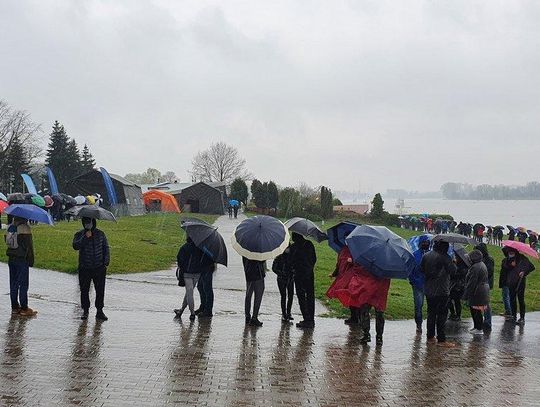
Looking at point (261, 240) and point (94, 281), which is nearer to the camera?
point (261, 240)

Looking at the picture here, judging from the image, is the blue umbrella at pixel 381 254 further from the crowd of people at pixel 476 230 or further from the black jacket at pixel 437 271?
the crowd of people at pixel 476 230

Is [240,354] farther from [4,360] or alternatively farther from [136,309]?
[136,309]

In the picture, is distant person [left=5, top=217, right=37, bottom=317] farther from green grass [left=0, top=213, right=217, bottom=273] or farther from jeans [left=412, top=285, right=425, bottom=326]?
jeans [left=412, top=285, right=425, bottom=326]

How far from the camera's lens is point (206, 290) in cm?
1138

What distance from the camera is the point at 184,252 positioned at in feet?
36.3

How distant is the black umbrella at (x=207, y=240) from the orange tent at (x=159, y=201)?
141 ft

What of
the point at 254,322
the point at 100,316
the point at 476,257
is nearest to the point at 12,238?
the point at 100,316

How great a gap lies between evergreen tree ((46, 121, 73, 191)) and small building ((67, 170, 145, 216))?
19382 mm

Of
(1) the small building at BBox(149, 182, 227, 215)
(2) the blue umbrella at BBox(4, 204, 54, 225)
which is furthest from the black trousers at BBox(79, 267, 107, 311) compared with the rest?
(1) the small building at BBox(149, 182, 227, 215)

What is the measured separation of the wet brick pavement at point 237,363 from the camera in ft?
22.0

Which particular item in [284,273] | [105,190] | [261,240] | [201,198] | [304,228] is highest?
[105,190]

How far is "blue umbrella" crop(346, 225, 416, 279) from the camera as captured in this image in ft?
31.3

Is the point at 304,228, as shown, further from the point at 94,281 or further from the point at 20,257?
the point at 20,257

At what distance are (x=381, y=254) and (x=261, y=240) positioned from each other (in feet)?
6.40
